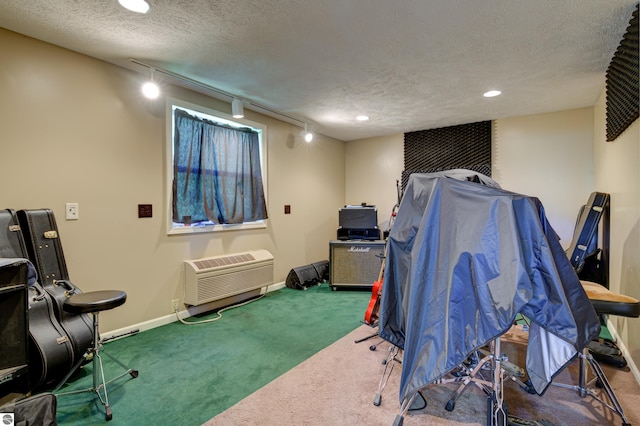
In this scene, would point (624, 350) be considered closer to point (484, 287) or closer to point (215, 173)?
point (484, 287)

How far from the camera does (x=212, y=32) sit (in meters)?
2.12

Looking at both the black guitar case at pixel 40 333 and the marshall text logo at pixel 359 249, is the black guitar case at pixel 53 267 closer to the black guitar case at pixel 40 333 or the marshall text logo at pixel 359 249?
the black guitar case at pixel 40 333

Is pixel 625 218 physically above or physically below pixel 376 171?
below

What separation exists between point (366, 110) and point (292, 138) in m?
1.18

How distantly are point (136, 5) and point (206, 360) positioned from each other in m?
2.35

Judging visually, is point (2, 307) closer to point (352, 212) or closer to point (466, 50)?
point (466, 50)

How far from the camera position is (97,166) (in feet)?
8.46

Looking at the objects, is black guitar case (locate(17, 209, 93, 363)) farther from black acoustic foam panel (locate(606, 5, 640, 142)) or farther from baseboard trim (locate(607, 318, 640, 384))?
black acoustic foam panel (locate(606, 5, 640, 142))

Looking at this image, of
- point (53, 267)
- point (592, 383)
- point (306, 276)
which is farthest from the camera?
point (306, 276)

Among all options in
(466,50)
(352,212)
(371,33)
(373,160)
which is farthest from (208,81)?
(373,160)

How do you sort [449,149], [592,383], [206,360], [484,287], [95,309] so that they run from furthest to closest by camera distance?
[449,149] < [206,360] < [592,383] < [95,309] < [484,287]

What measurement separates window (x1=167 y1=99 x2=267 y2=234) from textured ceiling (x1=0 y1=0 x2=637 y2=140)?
1.50 feet

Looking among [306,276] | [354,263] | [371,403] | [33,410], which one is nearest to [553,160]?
[354,263]

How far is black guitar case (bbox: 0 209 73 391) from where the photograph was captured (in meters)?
1.84
